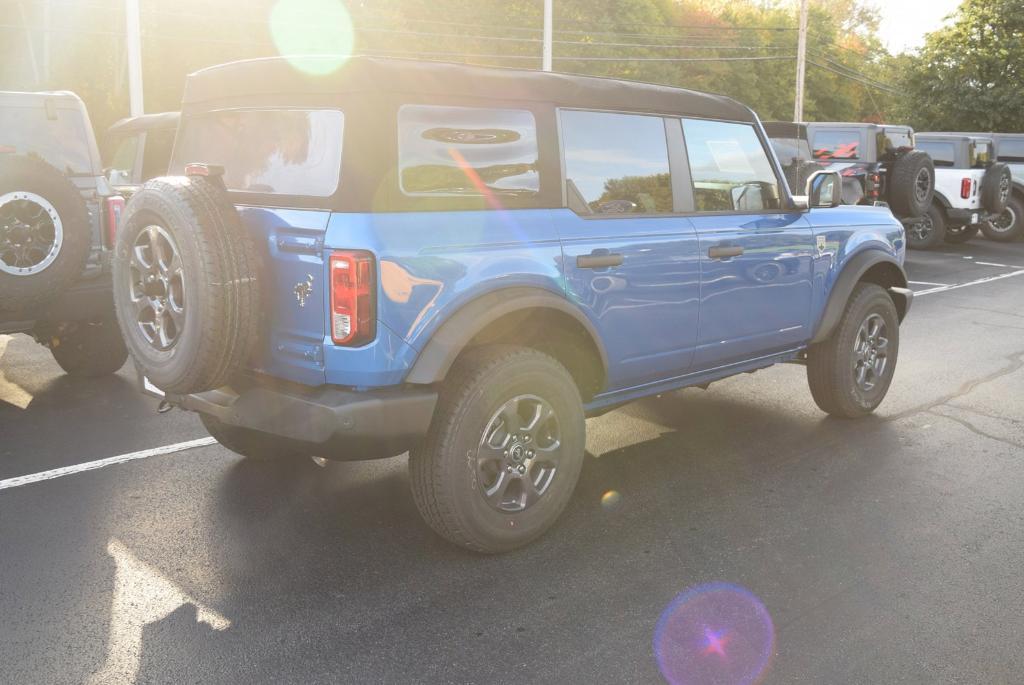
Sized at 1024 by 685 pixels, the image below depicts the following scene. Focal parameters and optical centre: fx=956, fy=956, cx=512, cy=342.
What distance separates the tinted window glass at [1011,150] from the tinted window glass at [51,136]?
17.8 meters

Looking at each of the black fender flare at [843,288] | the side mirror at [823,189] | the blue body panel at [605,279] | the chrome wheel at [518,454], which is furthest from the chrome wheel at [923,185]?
the chrome wheel at [518,454]

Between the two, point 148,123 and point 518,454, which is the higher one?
point 148,123

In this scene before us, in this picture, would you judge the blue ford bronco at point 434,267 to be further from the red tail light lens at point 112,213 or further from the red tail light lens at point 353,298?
the red tail light lens at point 112,213

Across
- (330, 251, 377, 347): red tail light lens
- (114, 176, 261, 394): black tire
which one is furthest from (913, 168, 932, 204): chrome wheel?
(114, 176, 261, 394): black tire

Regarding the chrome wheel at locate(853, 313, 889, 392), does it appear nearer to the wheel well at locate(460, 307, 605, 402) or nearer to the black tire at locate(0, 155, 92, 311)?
the wheel well at locate(460, 307, 605, 402)

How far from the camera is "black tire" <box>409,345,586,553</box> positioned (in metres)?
3.67

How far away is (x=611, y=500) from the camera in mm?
4562

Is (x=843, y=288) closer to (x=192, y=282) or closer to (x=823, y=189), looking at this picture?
(x=823, y=189)

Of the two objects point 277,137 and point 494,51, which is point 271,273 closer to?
point 277,137

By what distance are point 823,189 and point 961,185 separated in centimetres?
1267

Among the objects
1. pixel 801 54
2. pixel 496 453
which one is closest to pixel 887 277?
pixel 496 453

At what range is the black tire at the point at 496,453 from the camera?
3674 mm

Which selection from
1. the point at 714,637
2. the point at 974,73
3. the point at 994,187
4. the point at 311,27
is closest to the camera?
the point at 714,637

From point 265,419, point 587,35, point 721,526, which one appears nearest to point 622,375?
point 721,526
